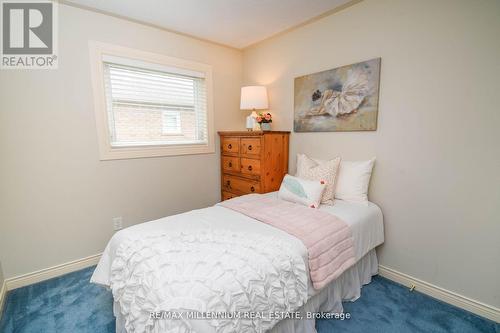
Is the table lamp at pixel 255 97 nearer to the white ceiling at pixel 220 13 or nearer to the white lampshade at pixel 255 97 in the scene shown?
the white lampshade at pixel 255 97

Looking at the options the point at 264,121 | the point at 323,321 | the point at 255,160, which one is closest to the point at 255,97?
the point at 264,121

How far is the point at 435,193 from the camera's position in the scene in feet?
5.89

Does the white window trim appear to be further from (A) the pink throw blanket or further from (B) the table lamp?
(A) the pink throw blanket

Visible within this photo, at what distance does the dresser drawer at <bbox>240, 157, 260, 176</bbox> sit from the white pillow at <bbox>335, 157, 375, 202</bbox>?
34.3 inches

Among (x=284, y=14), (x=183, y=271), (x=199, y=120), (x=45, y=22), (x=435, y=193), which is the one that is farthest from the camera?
(x=199, y=120)

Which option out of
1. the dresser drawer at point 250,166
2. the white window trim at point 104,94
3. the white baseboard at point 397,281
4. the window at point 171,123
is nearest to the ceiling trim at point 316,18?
the white window trim at point 104,94

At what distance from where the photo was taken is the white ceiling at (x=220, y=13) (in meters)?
2.07

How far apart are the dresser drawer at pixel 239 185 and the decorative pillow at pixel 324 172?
1.85 ft

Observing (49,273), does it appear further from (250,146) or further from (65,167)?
(250,146)

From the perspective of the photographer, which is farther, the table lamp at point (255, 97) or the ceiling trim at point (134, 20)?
the table lamp at point (255, 97)

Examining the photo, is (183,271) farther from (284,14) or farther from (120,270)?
(284,14)

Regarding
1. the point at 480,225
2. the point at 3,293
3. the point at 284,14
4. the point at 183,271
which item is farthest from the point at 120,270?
the point at 284,14

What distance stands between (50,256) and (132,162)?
108 cm

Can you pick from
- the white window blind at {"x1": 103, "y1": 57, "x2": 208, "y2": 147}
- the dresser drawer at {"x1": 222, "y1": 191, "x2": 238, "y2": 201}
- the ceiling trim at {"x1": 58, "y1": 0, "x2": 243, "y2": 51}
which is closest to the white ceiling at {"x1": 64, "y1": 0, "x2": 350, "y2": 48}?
the ceiling trim at {"x1": 58, "y1": 0, "x2": 243, "y2": 51}
